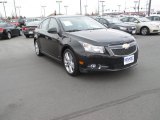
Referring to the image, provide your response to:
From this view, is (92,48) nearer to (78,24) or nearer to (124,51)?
(124,51)

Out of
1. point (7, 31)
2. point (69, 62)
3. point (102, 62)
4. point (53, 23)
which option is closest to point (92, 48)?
point (102, 62)

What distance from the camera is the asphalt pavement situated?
331 cm

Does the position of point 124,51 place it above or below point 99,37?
below

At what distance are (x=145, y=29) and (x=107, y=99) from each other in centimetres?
1232

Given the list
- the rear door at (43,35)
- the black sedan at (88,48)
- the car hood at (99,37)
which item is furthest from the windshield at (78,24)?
the rear door at (43,35)

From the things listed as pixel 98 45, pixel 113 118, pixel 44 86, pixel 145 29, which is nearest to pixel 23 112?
pixel 44 86

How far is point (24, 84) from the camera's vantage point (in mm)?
4871

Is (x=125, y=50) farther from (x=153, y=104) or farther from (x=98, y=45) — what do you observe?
(x=153, y=104)

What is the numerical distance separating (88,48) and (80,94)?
1159 mm

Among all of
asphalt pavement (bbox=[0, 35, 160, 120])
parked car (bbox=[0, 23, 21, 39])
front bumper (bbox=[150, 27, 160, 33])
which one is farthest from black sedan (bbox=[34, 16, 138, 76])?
parked car (bbox=[0, 23, 21, 39])

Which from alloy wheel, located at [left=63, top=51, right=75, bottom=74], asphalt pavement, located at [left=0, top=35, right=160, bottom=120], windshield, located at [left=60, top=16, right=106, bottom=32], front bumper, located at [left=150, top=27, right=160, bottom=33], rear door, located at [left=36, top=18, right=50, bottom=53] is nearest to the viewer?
asphalt pavement, located at [left=0, top=35, right=160, bottom=120]

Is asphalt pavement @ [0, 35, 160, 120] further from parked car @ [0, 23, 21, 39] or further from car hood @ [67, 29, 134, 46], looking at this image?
parked car @ [0, 23, 21, 39]

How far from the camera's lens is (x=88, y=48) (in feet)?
15.2

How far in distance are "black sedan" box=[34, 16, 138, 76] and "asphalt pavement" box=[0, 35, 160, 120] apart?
381 mm
